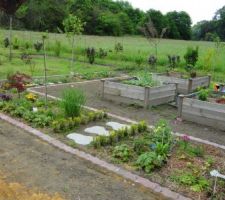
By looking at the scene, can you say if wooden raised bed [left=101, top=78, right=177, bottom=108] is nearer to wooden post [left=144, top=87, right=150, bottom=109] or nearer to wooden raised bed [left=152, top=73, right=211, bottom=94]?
wooden post [left=144, top=87, right=150, bottom=109]

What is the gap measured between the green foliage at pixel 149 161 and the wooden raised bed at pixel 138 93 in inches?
121

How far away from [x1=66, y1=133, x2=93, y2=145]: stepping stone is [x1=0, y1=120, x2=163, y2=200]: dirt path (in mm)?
421

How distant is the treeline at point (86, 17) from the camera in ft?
132

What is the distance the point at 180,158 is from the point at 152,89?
9.78 feet

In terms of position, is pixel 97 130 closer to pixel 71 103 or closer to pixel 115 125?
pixel 115 125

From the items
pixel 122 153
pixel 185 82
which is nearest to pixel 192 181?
pixel 122 153

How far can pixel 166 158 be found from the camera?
4266 mm

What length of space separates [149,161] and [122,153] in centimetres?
46

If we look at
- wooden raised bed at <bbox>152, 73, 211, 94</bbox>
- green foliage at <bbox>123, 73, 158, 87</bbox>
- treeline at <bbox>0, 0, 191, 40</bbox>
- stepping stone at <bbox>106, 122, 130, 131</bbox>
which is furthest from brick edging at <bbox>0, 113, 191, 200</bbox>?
treeline at <bbox>0, 0, 191, 40</bbox>

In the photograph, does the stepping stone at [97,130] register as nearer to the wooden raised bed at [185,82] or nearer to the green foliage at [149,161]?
the green foliage at [149,161]

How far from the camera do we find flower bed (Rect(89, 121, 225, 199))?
145 inches

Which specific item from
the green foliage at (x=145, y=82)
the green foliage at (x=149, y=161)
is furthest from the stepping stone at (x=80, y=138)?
the green foliage at (x=145, y=82)

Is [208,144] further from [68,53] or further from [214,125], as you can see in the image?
[68,53]

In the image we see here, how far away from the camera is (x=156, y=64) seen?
14.9m
